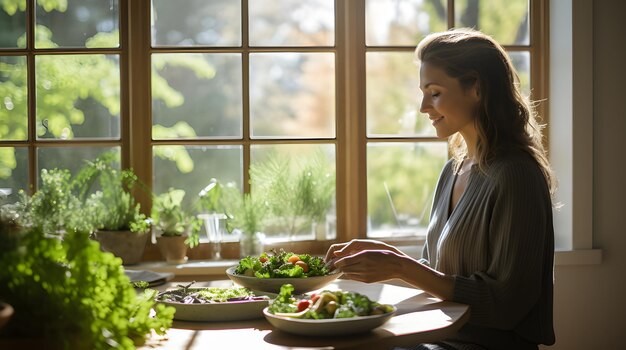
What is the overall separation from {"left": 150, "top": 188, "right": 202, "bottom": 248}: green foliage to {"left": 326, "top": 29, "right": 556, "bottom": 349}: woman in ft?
3.91

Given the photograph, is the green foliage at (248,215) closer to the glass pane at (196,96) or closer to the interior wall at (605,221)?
the glass pane at (196,96)

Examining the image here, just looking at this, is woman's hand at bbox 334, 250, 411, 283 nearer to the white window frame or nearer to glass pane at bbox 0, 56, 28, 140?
the white window frame

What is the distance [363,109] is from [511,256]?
5.20 ft

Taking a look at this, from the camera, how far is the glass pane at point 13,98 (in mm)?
3611

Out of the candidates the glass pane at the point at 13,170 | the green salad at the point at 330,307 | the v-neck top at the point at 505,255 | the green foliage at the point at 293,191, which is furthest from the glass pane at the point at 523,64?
the glass pane at the point at 13,170

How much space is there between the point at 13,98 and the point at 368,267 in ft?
7.20

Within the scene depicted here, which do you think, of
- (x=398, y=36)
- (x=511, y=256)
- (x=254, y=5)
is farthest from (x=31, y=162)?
(x=511, y=256)

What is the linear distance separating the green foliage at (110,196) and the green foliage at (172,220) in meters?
0.06

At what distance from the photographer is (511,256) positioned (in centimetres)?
222

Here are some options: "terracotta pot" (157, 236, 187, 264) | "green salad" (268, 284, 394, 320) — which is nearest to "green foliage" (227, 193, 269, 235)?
"terracotta pot" (157, 236, 187, 264)

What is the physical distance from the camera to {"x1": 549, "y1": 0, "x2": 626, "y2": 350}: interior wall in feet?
11.7

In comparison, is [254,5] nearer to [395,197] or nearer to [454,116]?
[395,197]

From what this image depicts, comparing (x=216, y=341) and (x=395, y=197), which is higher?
(x=395, y=197)

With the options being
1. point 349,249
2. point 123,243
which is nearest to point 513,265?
point 349,249
